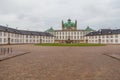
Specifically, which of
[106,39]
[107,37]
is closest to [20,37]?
[106,39]

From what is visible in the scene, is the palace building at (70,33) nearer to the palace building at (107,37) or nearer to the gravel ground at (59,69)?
the palace building at (107,37)

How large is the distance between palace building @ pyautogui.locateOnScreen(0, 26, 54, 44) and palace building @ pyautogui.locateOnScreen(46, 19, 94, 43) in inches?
350

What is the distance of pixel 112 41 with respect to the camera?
7456cm

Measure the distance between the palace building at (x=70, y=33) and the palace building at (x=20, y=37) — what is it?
889cm

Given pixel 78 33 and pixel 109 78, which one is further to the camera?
pixel 78 33

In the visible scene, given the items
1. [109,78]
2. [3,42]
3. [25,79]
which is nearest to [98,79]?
[109,78]

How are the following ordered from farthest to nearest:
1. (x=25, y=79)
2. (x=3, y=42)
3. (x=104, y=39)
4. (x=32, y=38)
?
(x=32, y=38) → (x=104, y=39) → (x=3, y=42) → (x=25, y=79)

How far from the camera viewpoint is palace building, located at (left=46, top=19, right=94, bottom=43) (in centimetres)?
10206

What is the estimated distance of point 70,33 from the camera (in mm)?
103250

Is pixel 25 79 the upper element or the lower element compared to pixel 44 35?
lower

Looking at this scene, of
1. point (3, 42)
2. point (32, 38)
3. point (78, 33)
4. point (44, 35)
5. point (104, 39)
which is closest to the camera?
point (3, 42)

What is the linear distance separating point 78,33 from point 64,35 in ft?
34.1

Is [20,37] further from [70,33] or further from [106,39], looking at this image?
[106,39]

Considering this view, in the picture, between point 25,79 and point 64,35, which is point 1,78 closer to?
point 25,79
